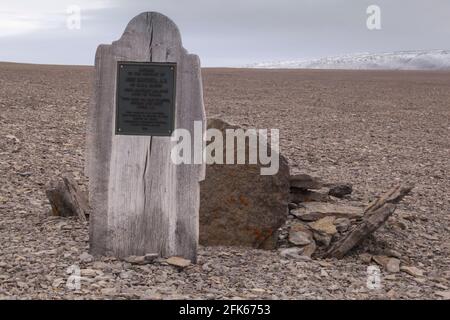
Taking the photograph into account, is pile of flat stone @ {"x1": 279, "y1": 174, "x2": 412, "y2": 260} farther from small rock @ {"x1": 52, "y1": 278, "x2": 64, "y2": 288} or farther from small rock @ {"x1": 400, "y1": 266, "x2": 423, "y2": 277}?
small rock @ {"x1": 52, "y1": 278, "x2": 64, "y2": 288}

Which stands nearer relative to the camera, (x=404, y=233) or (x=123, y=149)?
(x=123, y=149)

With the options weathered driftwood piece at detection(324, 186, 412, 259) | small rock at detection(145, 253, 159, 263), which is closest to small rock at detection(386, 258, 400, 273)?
weathered driftwood piece at detection(324, 186, 412, 259)

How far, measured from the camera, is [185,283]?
17.5ft

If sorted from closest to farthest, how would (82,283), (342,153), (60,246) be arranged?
(82,283), (60,246), (342,153)

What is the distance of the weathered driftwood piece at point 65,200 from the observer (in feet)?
22.9

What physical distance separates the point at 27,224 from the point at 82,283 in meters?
1.95

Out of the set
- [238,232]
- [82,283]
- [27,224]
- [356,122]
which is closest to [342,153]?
[356,122]

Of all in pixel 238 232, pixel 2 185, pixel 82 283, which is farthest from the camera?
pixel 2 185

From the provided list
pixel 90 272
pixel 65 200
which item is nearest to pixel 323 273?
pixel 90 272

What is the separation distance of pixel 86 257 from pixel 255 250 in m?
1.79

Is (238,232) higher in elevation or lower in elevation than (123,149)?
lower

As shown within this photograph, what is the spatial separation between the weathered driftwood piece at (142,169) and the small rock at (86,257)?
0.09m

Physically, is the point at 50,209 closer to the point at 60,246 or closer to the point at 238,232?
the point at 60,246

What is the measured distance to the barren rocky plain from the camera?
5281mm
